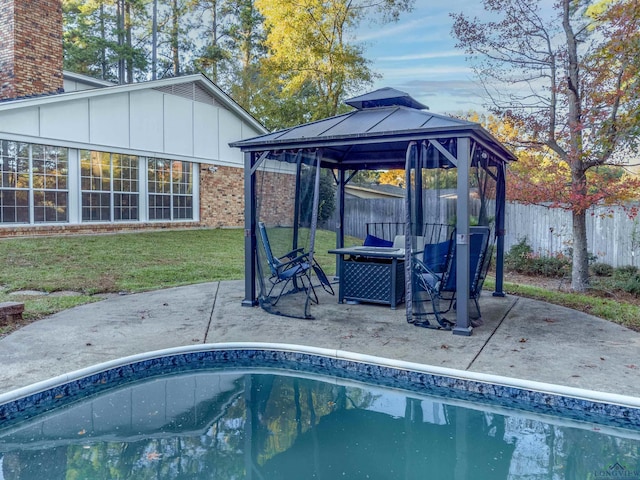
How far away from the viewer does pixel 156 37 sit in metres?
23.6

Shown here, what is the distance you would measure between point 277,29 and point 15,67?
9.46 m

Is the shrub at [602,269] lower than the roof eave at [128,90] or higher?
lower

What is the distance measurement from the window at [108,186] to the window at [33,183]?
548mm

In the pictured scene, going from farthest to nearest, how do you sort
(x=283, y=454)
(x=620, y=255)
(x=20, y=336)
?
(x=620, y=255), (x=20, y=336), (x=283, y=454)

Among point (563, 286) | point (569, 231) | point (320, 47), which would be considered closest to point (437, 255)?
point (563, 286)

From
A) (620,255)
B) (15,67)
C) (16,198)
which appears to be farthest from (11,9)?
(620,255)

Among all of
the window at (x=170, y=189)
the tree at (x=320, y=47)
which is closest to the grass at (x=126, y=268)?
the window at (x=170, y=189)

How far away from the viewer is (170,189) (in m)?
14.5

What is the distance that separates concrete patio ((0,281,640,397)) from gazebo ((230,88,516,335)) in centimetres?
54

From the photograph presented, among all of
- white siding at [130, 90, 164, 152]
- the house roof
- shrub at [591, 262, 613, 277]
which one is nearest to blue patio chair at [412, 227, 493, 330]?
the house roof

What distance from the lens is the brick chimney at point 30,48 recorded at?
1109 centimetres

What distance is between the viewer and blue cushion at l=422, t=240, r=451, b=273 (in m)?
5.54

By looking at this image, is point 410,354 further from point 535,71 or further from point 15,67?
point 15,67

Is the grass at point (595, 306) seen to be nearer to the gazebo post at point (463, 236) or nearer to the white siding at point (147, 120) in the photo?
the gazebo post at point (463, 236)
